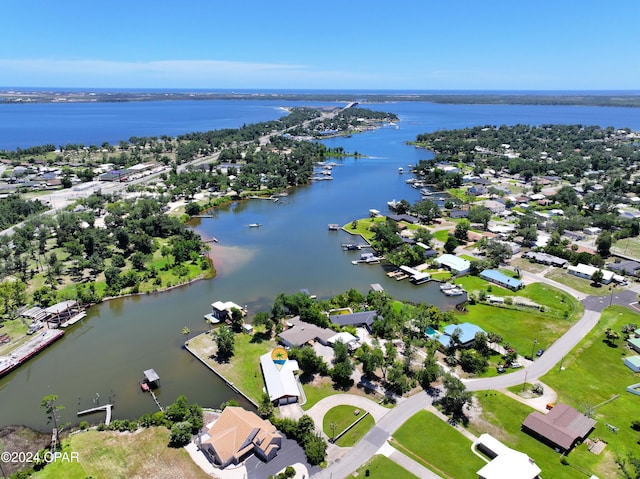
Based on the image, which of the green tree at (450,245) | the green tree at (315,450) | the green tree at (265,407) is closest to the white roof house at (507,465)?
the green tree at (315,450)

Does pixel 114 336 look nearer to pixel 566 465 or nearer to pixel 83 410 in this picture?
pixel 83 410

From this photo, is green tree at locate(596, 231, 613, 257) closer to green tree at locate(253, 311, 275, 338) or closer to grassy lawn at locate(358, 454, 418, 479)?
green tree at locate(253, 311, 275, 338)

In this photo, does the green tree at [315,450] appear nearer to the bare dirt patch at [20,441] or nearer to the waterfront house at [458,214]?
the bare dirt patch at [20,441]

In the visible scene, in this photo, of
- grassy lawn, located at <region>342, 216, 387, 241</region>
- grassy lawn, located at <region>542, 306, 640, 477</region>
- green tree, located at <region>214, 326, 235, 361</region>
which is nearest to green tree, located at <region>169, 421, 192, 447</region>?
green tree, located at <region>214, 326, 235, 361</region>

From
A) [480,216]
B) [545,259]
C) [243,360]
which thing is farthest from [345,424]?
[480,216]

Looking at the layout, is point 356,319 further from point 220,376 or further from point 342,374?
point 220,376

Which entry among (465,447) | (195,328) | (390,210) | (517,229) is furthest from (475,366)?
(390,210)
